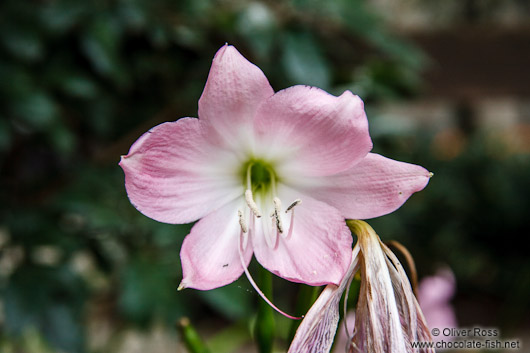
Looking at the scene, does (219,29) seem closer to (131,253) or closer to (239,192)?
(131,253)

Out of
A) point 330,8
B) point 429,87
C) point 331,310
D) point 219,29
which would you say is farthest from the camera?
point 429,87

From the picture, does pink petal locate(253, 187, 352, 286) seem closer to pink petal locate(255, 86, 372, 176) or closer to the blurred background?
pink petal locate(255, 86, 372, 176)

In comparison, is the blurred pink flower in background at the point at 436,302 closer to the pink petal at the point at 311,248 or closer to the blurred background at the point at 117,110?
the blurred background at the point at 117,110

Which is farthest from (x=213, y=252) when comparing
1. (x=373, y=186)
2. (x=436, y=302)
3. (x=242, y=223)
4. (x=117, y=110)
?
(x=117, y=110)

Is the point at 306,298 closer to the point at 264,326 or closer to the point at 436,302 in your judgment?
the point at 264,326

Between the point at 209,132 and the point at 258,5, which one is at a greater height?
the point at 258,5

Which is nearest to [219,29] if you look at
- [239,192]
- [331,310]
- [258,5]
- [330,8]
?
[258,5]
